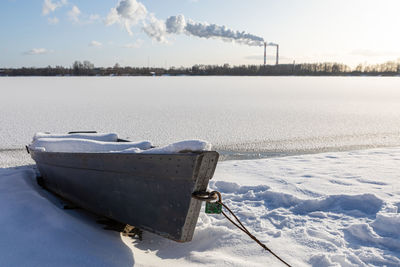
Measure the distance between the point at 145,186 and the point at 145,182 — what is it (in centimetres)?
4

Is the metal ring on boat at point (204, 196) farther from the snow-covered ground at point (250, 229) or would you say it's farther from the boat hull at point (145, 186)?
the snow-covered ground at point (250, 229)

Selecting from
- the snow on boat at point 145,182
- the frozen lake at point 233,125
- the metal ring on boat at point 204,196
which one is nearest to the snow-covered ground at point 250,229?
the snow on boat at point 145,182

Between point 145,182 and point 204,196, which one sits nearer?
point 204,196

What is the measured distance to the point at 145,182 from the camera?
2.92m

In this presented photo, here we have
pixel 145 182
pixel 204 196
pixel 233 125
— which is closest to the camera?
pixel 204 196

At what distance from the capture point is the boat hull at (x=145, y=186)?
2678 millimetres

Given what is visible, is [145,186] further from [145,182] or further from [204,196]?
[204,196]

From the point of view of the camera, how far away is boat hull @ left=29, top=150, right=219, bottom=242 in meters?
2.68

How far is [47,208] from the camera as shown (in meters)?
3.39

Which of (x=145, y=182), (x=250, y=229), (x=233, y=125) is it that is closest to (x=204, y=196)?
(x=145, y=182)

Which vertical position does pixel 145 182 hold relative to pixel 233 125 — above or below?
above

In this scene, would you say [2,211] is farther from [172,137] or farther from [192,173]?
[172,137]

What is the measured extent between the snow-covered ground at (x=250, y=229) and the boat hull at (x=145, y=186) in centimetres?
24

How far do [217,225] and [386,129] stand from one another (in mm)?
8501
